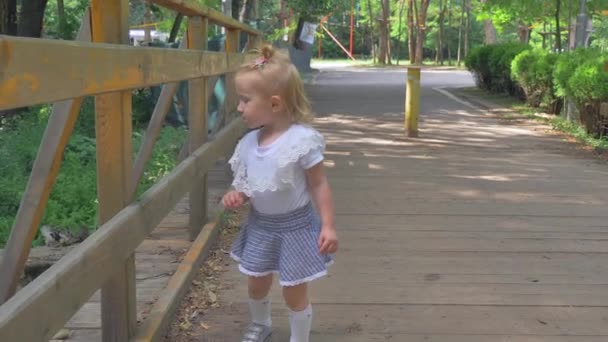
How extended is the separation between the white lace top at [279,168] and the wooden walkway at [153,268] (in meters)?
0.83

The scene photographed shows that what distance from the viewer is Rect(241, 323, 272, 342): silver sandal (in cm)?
321

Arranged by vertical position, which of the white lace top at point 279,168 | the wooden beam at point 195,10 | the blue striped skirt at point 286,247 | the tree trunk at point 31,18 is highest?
the tree trunk at point 31,18

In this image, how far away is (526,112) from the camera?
1377 centimetres

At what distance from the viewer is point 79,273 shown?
7.04 feet

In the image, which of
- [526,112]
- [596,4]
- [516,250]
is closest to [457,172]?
[516,250]

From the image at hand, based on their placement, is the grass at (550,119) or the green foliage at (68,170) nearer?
the green foliage at (68,170)

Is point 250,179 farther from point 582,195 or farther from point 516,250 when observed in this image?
point 582,195

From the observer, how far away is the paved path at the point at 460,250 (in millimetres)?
3557

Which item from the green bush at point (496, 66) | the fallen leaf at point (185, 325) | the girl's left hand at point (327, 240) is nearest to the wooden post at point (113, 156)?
the fallen leaf at point (185, 325)

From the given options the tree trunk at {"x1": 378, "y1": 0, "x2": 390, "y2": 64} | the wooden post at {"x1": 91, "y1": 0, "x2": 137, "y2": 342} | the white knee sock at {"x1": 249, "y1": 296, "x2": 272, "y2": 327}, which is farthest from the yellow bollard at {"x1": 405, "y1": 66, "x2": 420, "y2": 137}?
the tree trunk at {"x1": 378, "y1": 0, "x2": 390, "y2": 64}

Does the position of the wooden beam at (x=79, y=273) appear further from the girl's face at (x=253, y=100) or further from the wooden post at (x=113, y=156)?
the girl's face at (x=253, y=100)

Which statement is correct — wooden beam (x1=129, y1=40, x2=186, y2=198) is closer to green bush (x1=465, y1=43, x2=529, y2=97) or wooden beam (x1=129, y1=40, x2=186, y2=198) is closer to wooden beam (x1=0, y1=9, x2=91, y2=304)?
wooden beam (x1=0, y1=9, x2=91, y2=304)

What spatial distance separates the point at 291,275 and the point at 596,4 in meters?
15.0

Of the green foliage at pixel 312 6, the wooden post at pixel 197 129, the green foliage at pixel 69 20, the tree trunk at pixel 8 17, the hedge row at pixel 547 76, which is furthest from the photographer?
the green foliage at pixel 312 6
